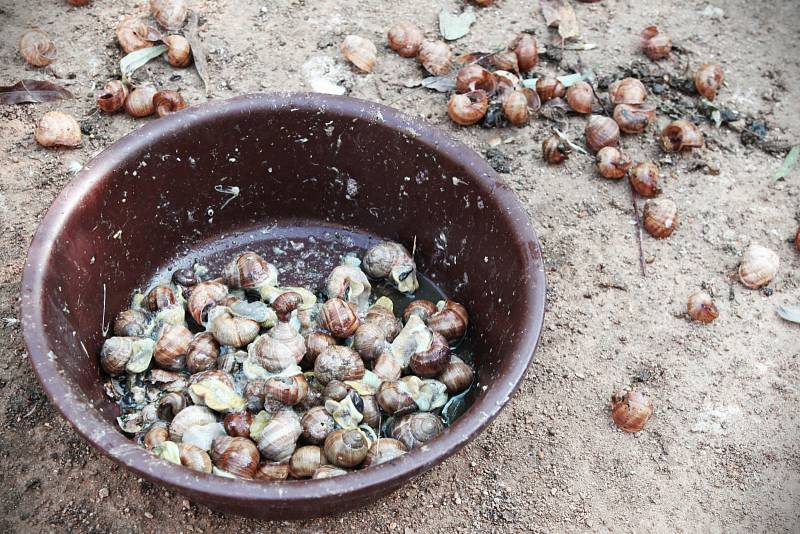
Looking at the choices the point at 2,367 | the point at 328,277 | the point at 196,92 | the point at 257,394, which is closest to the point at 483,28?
the point at 196,92

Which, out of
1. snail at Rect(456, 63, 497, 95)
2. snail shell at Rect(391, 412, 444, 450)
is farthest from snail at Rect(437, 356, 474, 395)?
snail at Rect(456, 63, 497, 95)

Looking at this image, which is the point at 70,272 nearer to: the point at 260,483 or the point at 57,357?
the point at 57,357

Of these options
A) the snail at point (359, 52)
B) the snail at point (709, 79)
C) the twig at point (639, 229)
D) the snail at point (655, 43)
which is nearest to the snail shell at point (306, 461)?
the twig at point (639, 229)

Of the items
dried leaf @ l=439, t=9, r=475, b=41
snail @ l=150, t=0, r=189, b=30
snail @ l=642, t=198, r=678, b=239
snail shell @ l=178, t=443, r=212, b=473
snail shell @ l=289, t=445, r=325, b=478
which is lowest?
snail @ l=642, t=198, r=678, b=239

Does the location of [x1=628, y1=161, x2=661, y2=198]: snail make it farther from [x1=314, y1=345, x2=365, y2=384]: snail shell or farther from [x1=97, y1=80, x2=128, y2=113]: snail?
[x1=97, y1=80, x2=128, y2=113]: snail

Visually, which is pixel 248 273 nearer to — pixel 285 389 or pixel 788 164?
pixel 285 389

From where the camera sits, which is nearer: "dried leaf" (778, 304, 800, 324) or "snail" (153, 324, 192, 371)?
"snail" (153, 324, 192, 371)
